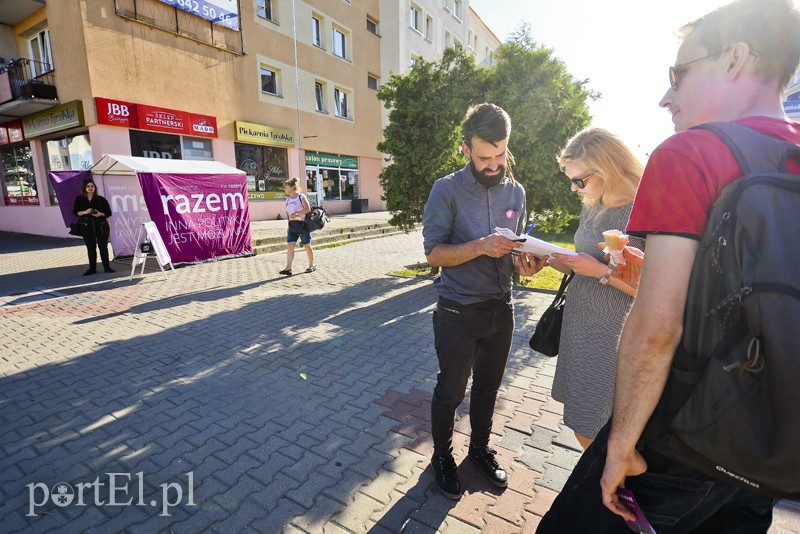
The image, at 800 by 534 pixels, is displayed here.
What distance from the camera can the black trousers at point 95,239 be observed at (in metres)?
8.55

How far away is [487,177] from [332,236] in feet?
38.9

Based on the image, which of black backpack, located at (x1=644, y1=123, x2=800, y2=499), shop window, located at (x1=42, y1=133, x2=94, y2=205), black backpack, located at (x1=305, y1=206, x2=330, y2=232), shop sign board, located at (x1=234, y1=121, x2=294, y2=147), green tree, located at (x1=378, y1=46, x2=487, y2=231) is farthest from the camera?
shop sign board, located at (x1=234, y1=121, x2=294, y2=147)

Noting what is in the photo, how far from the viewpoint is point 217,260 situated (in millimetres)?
10281

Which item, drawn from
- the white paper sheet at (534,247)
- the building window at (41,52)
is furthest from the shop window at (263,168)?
the white paper sheet at (534,247)

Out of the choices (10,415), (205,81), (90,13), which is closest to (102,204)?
(10,415)

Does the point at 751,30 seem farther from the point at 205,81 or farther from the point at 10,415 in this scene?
the point at 205,81

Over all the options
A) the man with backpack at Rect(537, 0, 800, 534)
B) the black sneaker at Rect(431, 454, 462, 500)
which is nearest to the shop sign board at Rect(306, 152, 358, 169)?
the black sneaker at Rect(431, 454, 462, 500)

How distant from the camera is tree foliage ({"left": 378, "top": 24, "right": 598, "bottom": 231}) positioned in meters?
6.96

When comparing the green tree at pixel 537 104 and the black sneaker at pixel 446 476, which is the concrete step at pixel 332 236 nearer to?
the green tree at pixel 537 104

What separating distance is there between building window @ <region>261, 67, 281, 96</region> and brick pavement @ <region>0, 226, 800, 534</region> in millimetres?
14016

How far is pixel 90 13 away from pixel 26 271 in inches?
317

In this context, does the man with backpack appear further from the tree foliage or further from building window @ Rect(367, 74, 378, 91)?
building window @ Rect(367, 74, 378, 91)

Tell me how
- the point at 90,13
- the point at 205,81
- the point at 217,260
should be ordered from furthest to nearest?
the point at 205,81 → the point at 90,13 → the point at 217,260

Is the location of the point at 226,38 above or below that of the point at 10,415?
above
